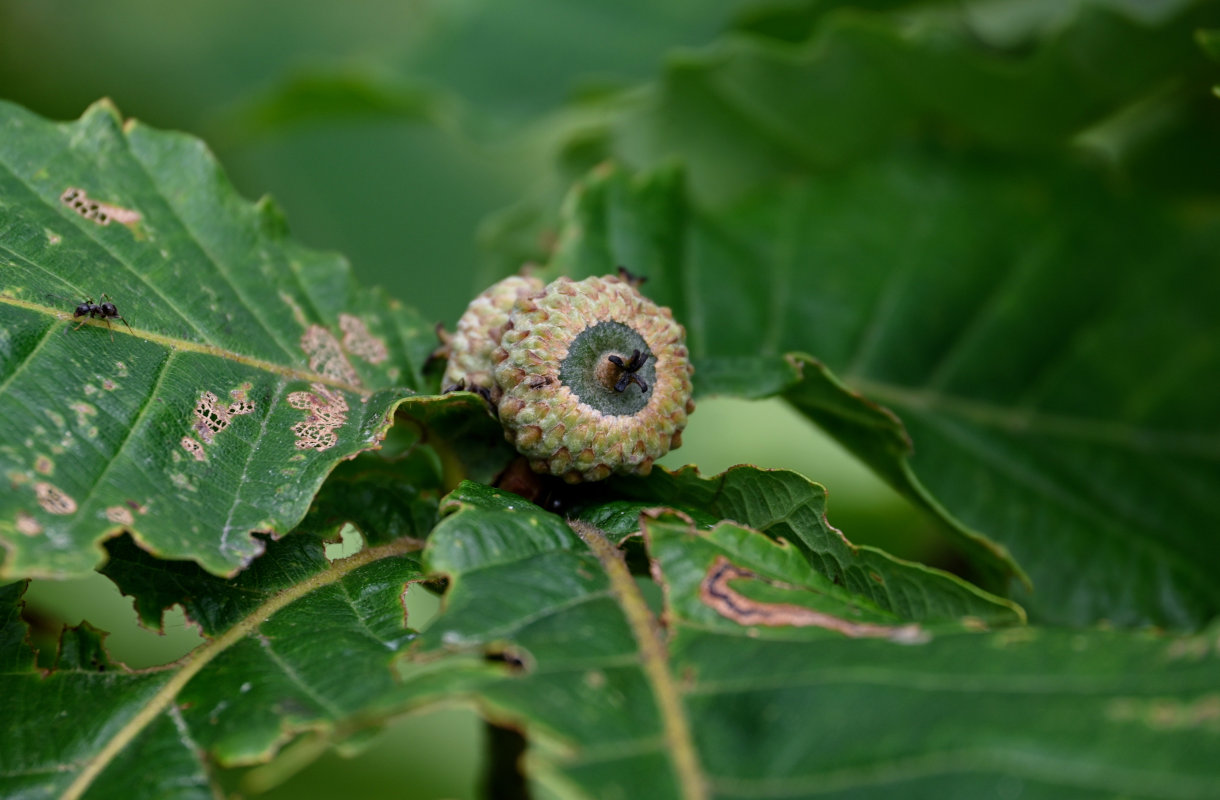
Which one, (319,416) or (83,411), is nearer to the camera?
(83,411)

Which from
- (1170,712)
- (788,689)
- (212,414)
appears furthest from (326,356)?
(1170,712)

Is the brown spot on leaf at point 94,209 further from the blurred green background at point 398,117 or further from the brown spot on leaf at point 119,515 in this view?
the blurred green background at point 398,117

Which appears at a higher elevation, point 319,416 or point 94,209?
point 94,209

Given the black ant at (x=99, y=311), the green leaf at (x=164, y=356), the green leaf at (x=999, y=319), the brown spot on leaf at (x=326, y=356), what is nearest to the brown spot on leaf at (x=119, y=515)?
the green leaf at (x=164, y=356)

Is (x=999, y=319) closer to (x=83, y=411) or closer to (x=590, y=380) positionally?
(x=590, y=380)

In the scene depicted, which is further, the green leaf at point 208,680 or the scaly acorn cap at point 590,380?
the scaly acorn cap at point 590,380

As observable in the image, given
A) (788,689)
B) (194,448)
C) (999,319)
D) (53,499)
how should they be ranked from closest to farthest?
(788,689) → (53,499) → (194,448) → (999,319)

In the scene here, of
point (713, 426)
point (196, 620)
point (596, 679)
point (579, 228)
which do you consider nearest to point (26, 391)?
point (196, 620)
